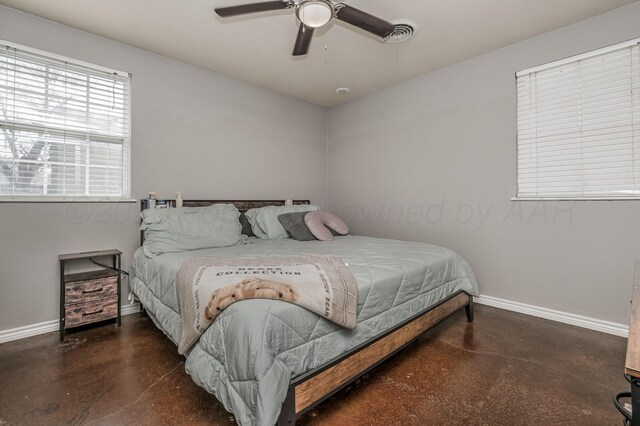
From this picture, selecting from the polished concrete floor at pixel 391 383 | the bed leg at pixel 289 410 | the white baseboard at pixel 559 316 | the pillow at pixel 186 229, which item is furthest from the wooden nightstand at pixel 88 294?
the white baseboard at pixel 559 316

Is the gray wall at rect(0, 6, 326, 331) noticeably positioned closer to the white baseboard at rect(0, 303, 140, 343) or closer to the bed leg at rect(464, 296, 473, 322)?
the white baseboard at rect(0, 303, 140, 343)

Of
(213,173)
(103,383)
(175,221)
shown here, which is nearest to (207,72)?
(213,173)

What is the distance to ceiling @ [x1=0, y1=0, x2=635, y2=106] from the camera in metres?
2.30

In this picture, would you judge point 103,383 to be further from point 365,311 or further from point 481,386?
point 481,386

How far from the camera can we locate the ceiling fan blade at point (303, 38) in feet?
6.52

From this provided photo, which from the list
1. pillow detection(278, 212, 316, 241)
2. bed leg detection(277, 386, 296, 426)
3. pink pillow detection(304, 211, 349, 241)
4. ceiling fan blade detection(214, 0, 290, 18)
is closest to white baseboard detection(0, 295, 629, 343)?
pillow detection(278, 212, 316, 241)

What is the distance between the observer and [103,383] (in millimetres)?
1755

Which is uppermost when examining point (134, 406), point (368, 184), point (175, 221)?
point (368, 184)

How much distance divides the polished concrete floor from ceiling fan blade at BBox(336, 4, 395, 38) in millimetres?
2270

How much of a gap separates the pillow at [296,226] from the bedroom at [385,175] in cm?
78

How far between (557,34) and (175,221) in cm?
384

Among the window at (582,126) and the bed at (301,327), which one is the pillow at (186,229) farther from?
the window at (582,126)

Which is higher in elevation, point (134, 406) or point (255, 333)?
point (255, 333)

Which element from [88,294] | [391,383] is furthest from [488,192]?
[88,294]
